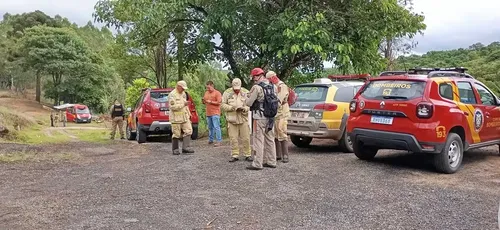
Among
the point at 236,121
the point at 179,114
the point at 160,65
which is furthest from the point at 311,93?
the point at 160,65

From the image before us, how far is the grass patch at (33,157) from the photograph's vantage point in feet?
28.0

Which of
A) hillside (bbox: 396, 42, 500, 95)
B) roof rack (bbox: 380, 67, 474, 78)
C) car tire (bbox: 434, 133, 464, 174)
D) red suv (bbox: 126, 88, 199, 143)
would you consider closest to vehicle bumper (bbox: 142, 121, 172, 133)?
red suv (bbox: 126, 88, 199, 143)

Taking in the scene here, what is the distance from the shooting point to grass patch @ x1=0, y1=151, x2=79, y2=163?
854 cm

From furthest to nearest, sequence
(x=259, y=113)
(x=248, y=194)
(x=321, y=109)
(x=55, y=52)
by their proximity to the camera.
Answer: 1. (x=55, y=52)
2. (x=321, y=109)
3. (x=259, y=113)
4. (x=248, y=194)

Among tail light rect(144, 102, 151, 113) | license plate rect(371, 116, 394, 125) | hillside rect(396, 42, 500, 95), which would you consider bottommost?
license plate rect(371, 116, 394, 125)

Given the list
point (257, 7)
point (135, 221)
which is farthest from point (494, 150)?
point (135, 221)

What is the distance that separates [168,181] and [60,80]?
4908 centimetres

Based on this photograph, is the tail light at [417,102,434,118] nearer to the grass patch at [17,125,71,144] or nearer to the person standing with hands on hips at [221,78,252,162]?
the person standing with hands on hips at [221,78,252,162]

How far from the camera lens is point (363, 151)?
313 inches

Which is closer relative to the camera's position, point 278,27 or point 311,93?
point 311,93

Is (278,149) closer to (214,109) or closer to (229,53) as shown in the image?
(214,109)

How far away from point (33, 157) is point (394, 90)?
6985 millimetres

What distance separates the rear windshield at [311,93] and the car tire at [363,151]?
1291 millimetres

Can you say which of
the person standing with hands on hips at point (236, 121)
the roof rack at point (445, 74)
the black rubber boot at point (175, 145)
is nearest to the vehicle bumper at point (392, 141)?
the roof rack at point (445, 74)
